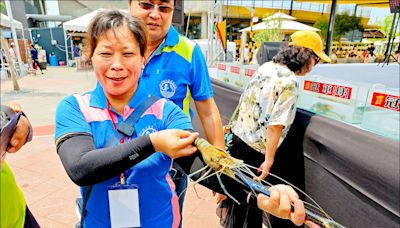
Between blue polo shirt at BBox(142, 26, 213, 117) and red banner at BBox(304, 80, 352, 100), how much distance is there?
2.20m

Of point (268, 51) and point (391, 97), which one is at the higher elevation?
point (268, 51)

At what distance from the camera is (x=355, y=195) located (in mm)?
1775

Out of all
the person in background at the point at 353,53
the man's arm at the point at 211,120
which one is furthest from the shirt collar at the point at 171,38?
the person in background at the point at 353,53

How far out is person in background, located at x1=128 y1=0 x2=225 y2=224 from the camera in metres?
1.57

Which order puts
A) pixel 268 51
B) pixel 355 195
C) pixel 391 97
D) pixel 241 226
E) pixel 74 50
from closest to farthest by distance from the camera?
pixel 355 195, pixel 241 226, pixel 391 97, pixel 268 51, pixel 74 50

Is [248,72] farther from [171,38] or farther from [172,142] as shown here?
[172,142]

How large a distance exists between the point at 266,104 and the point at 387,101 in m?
1.60

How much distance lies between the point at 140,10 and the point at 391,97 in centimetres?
264

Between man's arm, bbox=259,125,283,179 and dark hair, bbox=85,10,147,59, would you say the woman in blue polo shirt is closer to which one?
dark hair, bbox=85,10,147,59

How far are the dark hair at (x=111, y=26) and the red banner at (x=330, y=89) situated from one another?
273 centimetres

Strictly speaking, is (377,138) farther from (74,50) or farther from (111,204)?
(74,50)

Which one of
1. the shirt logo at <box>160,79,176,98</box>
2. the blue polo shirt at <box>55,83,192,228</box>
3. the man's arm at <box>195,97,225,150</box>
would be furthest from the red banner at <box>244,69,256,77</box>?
the blue polo shirt at <box>55,83,192,228</box>

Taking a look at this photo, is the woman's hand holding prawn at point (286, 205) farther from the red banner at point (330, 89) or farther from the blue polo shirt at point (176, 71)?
the red banner at point (330, 89)

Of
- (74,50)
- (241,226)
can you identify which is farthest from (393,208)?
(74,50)
